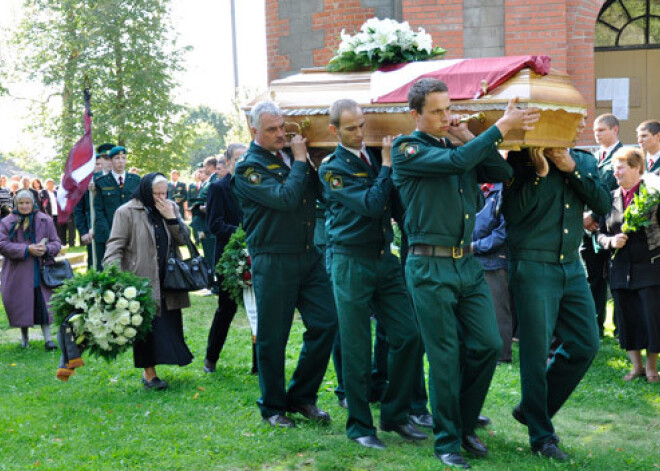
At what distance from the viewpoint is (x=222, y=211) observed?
27.7 feet

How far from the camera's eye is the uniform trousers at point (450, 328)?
503 centimetres

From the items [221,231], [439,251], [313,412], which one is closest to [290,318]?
[313,412]

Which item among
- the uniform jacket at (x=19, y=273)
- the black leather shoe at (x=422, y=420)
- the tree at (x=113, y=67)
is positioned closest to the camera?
the black leather shoe at (x=422, y=420)

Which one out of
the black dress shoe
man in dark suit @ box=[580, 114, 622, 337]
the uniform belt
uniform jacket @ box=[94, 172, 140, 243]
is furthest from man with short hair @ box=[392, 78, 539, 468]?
uniform jacket @ box=[94, 172, 140, 243]

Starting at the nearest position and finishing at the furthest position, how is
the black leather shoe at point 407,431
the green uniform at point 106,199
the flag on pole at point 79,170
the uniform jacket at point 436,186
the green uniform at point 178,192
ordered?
the uniform jacket at point 436,186 → the black leather shoe at point 407,431 → the flag on pole at point 79,170 → the green uniform at point 106,199 → the green uniform at point 178,192

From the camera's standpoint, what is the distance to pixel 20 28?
2694cm

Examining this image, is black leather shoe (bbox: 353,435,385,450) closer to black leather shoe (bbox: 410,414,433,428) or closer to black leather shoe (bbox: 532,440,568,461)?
black leather shoe (bbox: 410,414,433,428)

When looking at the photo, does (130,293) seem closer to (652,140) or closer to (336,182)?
(336,182)

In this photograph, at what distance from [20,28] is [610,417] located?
985 inches

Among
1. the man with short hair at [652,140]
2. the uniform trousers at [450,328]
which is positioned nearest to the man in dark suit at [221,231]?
the uniform trousers at [450,328]

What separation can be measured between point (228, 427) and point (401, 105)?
263cm

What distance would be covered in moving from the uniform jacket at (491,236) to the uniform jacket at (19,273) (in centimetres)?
489

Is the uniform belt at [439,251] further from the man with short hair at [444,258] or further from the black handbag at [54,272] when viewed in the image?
the black handbag at [54,272]

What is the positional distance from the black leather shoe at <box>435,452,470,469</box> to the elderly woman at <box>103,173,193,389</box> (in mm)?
3193
